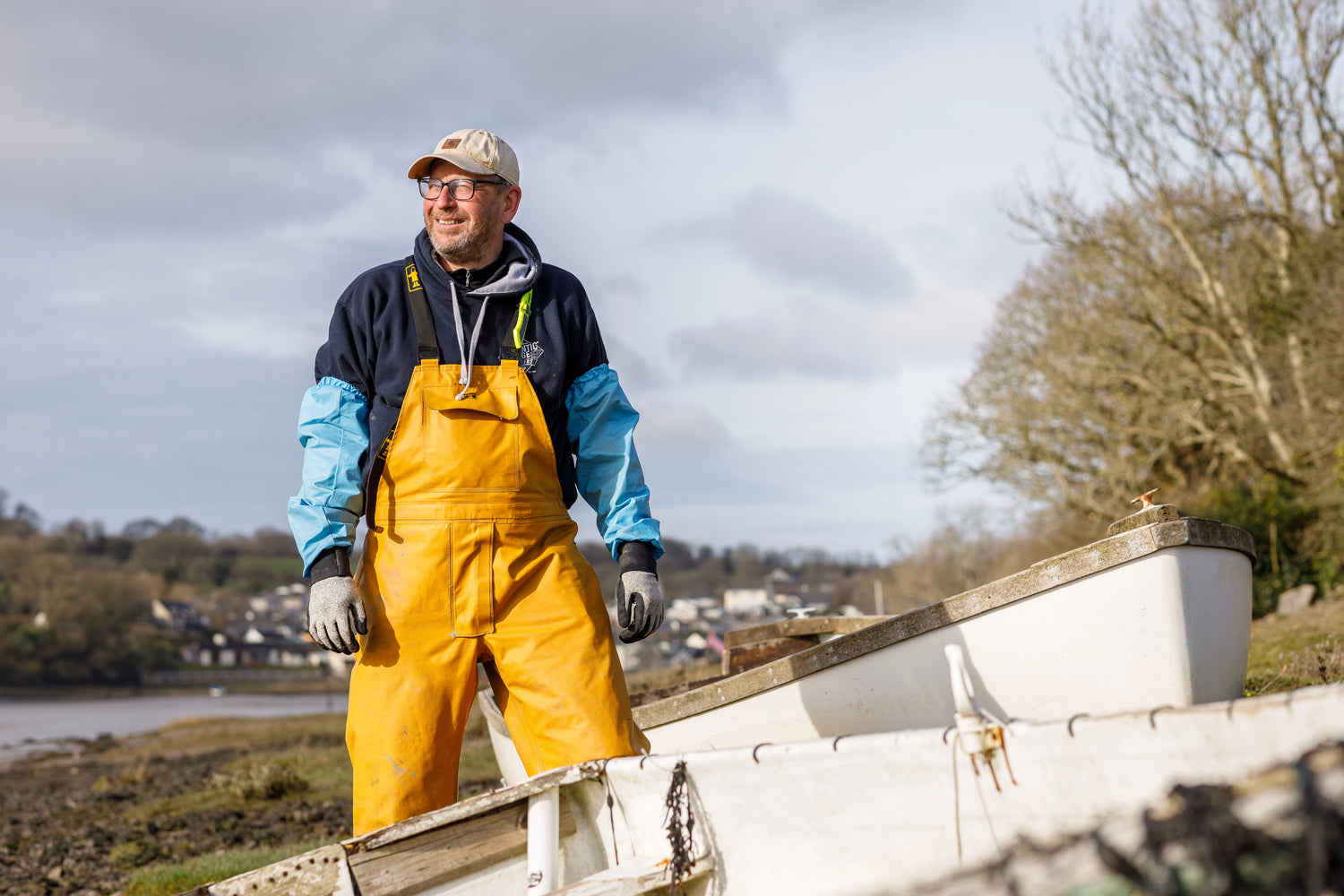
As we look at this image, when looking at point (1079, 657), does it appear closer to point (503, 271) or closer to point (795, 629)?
point (503, 271)

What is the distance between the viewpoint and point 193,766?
1798 centimetres

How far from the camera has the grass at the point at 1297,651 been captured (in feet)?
15.3

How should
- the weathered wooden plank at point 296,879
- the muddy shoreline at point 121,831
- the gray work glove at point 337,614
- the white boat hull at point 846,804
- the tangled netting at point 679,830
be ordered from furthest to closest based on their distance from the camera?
the muddy shoreline at point 121,831
the gray work glove at point 337,614
the tangled netting at point 679,830
the weathered wooden plank at point 296,879
the white boat hull at point 846,804

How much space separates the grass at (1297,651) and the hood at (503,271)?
270 centimetres

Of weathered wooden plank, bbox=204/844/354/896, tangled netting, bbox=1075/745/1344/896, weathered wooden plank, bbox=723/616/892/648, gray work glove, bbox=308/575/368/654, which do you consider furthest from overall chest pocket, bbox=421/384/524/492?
weathered wooden plank, bbox=723/616/892/648

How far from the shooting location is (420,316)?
3.15 m

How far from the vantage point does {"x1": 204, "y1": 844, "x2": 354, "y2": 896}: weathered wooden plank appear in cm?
232

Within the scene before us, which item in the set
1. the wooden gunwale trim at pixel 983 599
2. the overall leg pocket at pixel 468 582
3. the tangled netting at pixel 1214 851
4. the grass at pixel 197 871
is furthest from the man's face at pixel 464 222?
the grass at pixel 197 871

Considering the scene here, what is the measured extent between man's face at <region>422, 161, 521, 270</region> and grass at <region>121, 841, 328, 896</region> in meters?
3.53

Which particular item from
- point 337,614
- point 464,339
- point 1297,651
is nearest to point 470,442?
point 464,339

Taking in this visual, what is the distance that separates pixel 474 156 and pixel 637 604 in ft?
4.90

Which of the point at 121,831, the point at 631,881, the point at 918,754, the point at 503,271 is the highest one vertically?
the point at 503,271

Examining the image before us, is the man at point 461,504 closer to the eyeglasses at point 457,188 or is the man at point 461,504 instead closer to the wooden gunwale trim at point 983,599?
the eyeglasses at point 457,188

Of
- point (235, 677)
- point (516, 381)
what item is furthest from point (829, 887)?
point (235, 677)
